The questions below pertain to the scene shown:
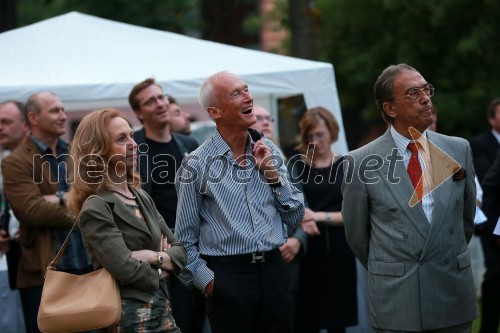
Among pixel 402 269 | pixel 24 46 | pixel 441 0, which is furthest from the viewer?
pixel 441 0

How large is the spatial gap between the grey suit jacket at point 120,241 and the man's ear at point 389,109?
5.07 feet

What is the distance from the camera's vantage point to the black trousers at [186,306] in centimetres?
756

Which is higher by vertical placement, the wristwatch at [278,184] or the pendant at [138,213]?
the wristwatch at [278,184]

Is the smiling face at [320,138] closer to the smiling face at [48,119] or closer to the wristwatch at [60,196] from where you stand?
the smiling face at [48,119]

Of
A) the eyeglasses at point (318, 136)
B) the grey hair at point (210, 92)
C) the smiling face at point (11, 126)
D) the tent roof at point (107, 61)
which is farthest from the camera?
the tent roof at point (107, 61)

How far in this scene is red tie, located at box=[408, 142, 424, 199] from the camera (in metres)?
5.37

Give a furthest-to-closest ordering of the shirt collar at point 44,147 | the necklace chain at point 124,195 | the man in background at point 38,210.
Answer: the shirt collar at point 44,147, the man in background at point 38,210, the necklace chain at point 124,195

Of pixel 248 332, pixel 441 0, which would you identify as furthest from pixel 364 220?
pixel 441 0

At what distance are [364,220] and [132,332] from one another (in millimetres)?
1517

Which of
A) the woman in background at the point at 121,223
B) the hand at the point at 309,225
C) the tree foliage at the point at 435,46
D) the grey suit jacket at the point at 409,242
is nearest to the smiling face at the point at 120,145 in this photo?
the woman in background at the point at 121,223

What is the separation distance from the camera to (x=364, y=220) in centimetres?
549

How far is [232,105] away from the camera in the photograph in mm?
5520

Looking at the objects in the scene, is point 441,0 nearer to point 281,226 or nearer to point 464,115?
point 464,115

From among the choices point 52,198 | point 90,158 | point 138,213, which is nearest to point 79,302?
point 138,213
